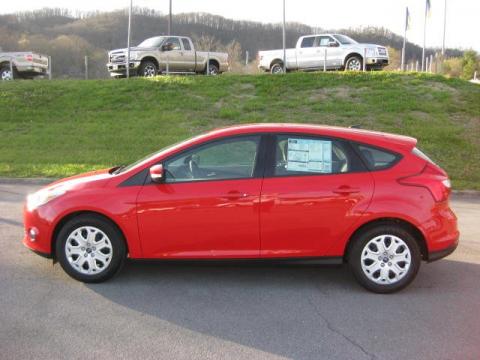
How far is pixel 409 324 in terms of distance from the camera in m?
4.22

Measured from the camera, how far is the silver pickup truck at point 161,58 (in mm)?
21672

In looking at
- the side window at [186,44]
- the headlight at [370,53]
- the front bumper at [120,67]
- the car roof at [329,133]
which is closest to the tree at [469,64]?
the headlight at [370,53]

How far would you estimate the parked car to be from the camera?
22.5 metres

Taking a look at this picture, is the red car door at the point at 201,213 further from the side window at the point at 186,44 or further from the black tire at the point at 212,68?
the black tire at the point at 212,68

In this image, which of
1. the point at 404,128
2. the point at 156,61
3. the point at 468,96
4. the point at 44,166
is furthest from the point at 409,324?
the point at 156,61

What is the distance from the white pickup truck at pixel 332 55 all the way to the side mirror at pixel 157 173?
1787 centimetres

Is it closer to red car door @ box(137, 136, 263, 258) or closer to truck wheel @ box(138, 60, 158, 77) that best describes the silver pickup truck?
truck wheel @ box(138, 60, 158, 77)

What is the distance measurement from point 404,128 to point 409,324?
11.4 m

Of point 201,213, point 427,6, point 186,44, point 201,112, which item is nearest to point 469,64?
point 427,6

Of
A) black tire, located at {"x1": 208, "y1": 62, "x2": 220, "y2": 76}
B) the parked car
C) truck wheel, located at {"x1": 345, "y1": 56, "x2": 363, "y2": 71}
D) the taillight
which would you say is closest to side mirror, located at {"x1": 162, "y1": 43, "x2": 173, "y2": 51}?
black tire, located at {"x1": 208, "y1": 62, "x2": 220, "y2": 76}

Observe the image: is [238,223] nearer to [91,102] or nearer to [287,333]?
[287,333]

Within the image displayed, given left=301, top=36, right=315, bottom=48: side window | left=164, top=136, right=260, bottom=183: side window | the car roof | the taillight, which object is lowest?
the taillight

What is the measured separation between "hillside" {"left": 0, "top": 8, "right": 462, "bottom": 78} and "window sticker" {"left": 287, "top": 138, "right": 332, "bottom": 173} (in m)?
95.8

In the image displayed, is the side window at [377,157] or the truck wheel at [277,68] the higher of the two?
the truck wheel at [277,68]
